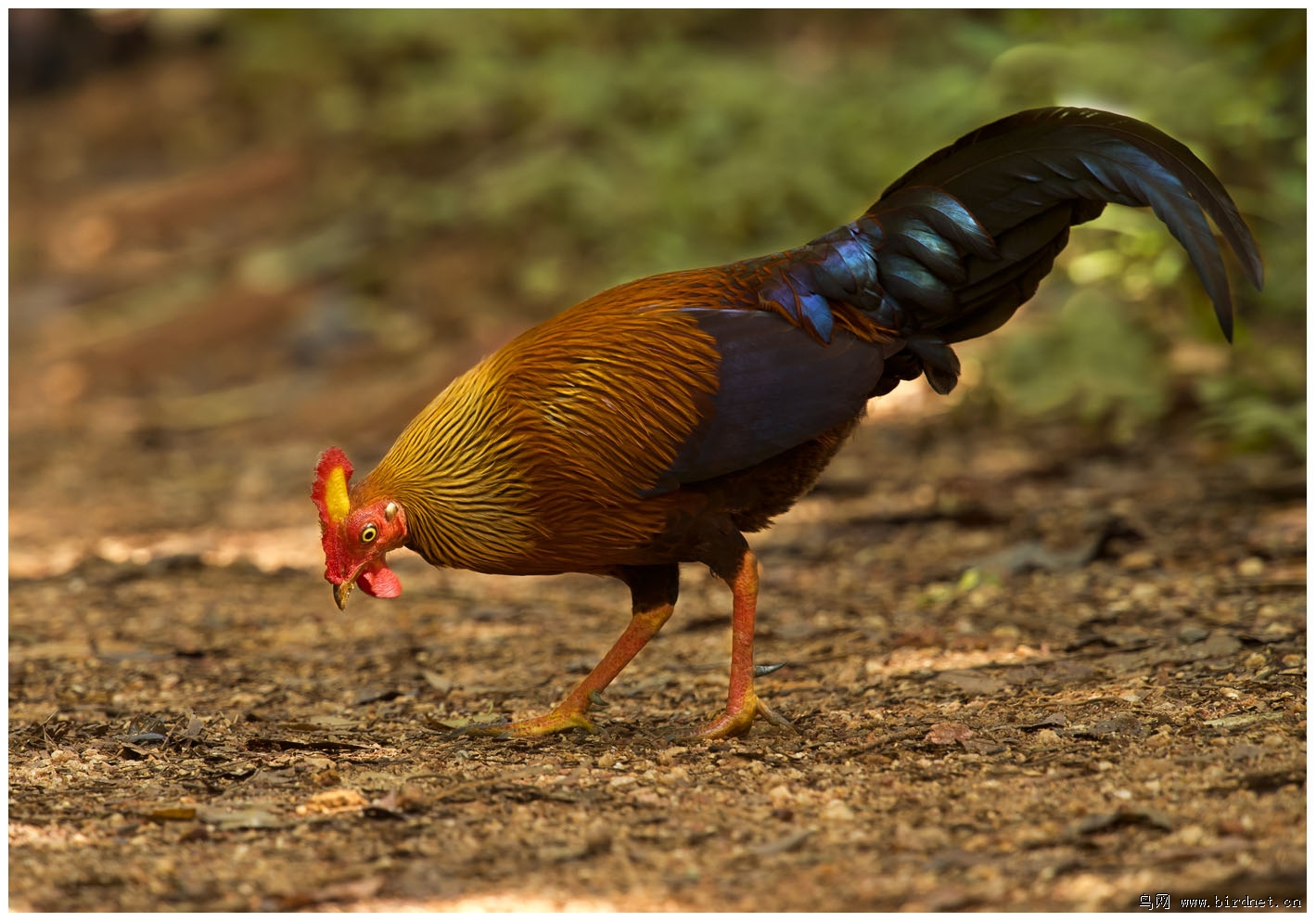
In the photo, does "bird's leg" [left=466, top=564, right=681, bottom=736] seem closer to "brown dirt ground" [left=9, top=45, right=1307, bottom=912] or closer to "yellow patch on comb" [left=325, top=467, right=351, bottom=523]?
"brown dirt ground" [left=9, top=45, right=1307, bottom=912]

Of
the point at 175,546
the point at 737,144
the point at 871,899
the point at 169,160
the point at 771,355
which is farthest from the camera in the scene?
the point at 169,160

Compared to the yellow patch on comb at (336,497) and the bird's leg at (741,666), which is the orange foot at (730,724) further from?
the yellow patch on comb at (336,497)

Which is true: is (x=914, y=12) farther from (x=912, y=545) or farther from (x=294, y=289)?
(x=912, y=545)

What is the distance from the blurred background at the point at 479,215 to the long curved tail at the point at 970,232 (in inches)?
135

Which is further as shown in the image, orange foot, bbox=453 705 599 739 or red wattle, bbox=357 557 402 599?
orange foot, bbox=453 705 599 739

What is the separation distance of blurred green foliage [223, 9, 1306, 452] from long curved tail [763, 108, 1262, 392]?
9.42 feet

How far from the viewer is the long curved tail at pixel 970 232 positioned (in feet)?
13.6

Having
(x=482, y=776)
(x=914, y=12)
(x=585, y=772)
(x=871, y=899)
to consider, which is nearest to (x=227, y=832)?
(x=482, y=776)

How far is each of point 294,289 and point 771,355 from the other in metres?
10.5

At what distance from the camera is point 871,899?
3002 millimetres

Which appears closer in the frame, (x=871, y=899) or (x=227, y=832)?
(x=871, y=899)

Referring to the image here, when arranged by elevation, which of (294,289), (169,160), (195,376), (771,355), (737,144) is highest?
(169,160)

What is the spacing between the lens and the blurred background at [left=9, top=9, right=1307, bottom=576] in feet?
27.5

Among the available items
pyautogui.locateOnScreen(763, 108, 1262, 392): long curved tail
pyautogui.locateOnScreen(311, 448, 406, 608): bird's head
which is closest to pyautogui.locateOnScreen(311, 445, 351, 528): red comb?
pyautogui.locateOnScreen(311, 448, 406, 608): bird's head
